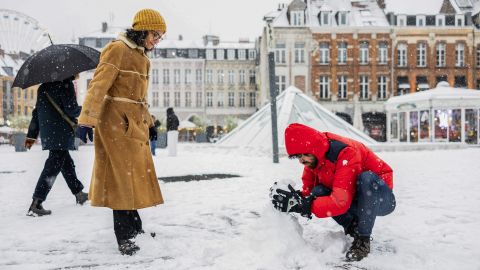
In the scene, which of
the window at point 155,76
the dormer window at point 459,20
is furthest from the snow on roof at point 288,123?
the window at point 155,76

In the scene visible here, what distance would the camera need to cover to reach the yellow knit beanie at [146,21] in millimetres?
3035

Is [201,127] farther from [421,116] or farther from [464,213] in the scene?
[464,213]

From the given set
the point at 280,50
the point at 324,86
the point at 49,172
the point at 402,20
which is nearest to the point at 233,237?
the point at 49,172

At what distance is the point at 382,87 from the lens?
34469 millimetres

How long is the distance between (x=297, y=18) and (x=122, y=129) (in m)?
32.6

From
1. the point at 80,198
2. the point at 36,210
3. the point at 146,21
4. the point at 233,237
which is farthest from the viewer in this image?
the point at 80,198

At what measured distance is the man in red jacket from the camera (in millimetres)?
2684

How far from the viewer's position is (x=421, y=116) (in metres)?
26.6

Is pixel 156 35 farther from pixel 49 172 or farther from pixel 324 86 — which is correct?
pixel 324 86

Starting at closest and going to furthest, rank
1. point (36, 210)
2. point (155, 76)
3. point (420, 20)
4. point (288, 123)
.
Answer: point (36, 210)
point (288, 123)
point (420, 20)
point (155, 76)

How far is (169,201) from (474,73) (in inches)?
1382

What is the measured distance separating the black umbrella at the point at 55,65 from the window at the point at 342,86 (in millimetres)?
31004

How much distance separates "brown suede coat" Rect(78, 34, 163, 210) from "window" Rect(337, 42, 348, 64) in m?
32.3

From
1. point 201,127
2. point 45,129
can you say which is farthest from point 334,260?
point 201,127
